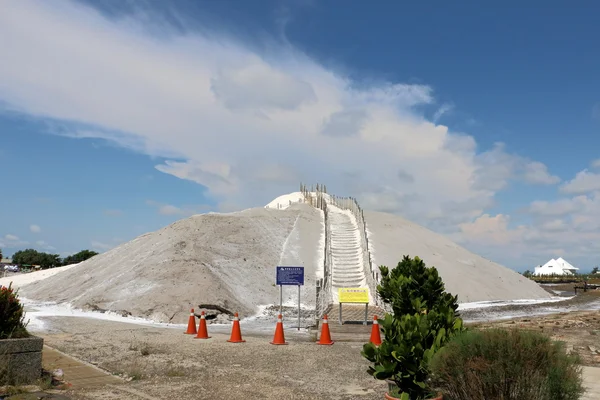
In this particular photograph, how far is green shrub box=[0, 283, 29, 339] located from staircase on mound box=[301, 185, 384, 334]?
9903 millimetres

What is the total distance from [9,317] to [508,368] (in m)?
8.07

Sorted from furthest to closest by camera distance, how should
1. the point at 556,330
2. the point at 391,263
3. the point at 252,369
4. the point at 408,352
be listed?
the point at 391,263, the point at 556,330, the point at 252,369, the point at 408,352

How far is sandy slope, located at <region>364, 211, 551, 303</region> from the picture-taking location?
31.0m

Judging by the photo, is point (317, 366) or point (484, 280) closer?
point (317, 366)

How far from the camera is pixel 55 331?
15.8 m

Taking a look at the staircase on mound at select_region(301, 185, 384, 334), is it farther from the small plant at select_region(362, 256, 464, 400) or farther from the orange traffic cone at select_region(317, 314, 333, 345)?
the small plant at select_region(362, 256, 464, 400)

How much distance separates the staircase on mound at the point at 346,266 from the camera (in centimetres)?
2044

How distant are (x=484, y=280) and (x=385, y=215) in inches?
454

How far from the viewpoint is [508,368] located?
5.55 m

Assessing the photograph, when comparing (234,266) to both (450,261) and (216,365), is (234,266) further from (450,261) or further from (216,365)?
(216,365)

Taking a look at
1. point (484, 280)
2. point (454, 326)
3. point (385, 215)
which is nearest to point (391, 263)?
point (484, 280)

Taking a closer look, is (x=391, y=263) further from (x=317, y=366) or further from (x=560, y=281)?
(x=560, y=281)

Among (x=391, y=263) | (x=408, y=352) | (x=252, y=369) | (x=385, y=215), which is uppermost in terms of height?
(x=385, y=215)

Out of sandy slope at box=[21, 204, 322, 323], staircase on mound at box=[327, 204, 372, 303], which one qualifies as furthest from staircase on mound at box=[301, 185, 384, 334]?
sandy slope at box=[21, 204, 322, 323]
